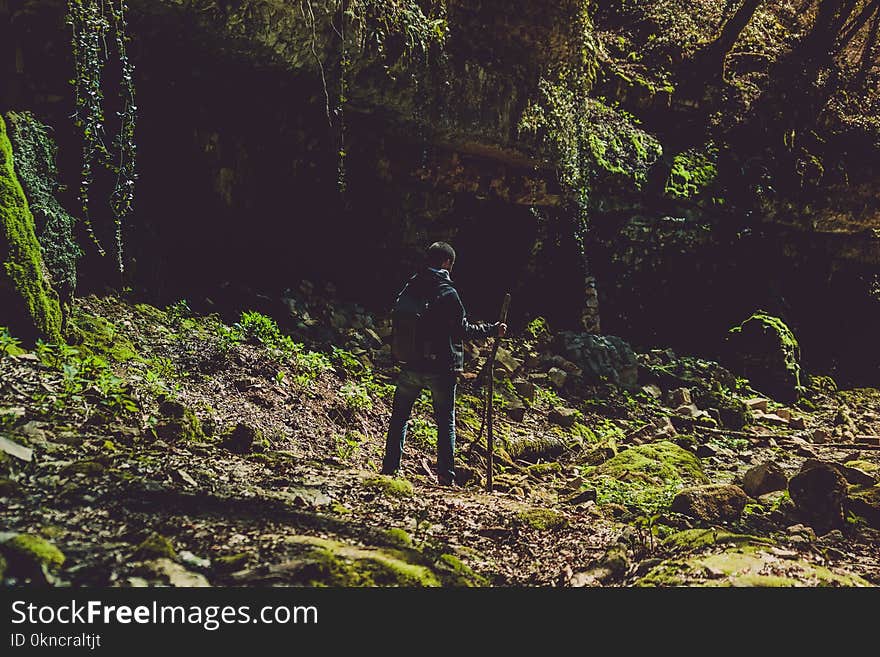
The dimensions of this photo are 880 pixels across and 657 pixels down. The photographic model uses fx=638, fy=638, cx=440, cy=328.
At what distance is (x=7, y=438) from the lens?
348 cm

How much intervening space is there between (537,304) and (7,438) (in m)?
9.13

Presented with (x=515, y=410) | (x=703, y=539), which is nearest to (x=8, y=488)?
(x=703, y=539)

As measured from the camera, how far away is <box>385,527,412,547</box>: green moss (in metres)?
3.39

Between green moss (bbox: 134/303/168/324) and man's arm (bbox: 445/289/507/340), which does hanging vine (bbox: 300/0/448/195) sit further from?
man's arm (bbox: 445/289/507/340)

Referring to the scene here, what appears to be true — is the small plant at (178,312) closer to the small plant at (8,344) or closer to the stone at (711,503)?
the small plant at (8,344)

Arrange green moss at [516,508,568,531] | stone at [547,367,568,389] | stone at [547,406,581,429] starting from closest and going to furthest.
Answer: green moss at [516,508,568,531] < stone at [547,406,581,429] < stone at [547,367,568,389]

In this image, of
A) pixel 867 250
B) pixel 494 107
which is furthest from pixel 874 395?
pixel 494 107

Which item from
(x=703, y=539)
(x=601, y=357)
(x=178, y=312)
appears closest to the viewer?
(x=703, y=539)

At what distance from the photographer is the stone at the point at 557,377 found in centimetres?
970

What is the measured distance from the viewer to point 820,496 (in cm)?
485

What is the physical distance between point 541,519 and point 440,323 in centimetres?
174

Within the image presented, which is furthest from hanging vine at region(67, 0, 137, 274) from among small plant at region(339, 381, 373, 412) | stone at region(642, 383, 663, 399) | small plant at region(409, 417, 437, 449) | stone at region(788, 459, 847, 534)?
stone at region(642, 383, 663, 399)

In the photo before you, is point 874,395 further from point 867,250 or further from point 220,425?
point 220,425

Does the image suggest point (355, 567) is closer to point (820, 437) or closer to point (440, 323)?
point (440, 323)
